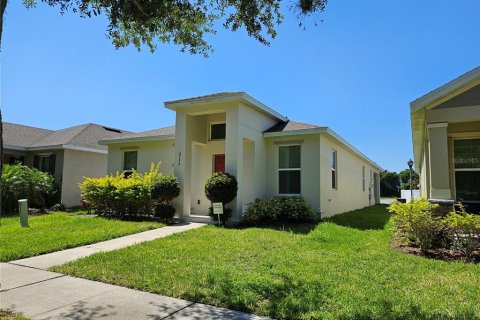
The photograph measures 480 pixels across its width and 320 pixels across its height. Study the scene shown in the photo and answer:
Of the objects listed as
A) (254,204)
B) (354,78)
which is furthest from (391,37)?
(254,204)

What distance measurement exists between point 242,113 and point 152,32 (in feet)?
17.5

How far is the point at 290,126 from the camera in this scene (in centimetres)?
1409

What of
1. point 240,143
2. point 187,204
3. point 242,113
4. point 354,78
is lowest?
point 187,204

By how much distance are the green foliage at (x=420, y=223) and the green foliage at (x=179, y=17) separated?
4904 millimetres

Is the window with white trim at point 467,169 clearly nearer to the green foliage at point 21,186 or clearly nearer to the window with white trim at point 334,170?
the window with white trim at point 334,170

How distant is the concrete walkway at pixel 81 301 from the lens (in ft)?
13.1

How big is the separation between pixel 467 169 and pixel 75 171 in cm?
1877

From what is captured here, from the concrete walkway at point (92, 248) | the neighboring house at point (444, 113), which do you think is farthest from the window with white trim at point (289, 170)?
the neighboring house at point (444, 113)

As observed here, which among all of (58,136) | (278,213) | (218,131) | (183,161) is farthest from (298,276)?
(58,136)

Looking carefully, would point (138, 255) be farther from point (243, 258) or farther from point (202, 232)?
point (202, 232)

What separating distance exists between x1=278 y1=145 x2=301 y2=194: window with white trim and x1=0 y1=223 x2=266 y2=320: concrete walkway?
9207 mm

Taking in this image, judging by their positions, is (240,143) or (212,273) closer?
(212,273)

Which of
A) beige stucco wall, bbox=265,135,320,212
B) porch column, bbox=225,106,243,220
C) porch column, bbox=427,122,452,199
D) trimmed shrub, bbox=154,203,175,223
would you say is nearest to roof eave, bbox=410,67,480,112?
porch column, bbox=427,122,452,199

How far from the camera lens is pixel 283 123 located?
15211 mm
